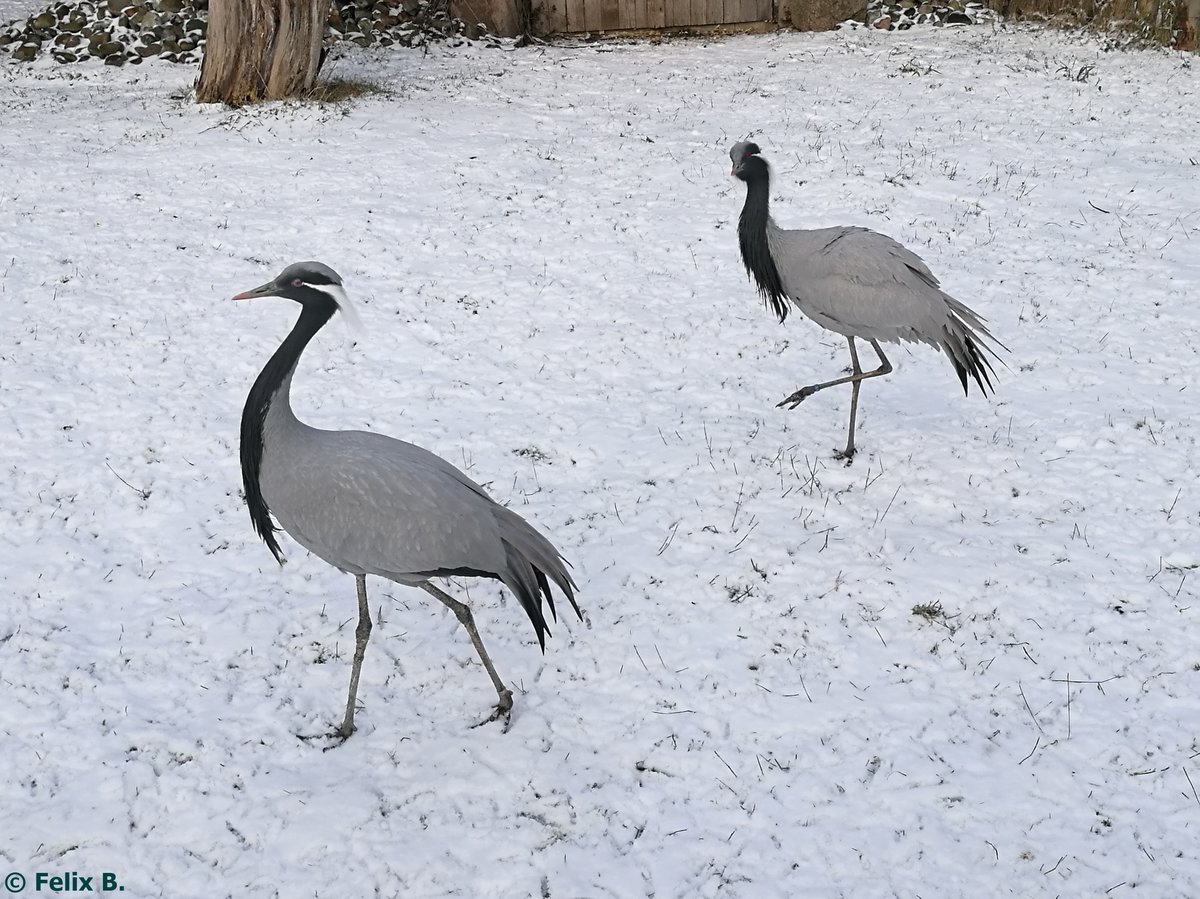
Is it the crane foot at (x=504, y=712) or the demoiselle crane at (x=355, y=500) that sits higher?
the demoiselle crane at (x=355, y=500)

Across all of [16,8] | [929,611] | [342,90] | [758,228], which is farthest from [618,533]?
[16,8]

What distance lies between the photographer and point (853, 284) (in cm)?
689

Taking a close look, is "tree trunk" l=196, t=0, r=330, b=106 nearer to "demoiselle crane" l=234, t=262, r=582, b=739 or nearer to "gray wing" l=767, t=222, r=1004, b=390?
"gray wing" l=767, t=222, r=1004, b=390

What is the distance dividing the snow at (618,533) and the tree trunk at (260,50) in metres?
1.25

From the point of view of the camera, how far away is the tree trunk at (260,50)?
1335 centimetres

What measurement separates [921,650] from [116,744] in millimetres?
4118

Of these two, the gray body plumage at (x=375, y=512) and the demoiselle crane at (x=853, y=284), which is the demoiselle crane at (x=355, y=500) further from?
the demoiselle crane at (x=853, y=284)

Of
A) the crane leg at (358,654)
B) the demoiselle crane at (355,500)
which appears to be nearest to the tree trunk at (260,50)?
the demoiselle crane at (355,500)

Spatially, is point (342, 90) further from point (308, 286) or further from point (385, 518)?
point (385, 518)

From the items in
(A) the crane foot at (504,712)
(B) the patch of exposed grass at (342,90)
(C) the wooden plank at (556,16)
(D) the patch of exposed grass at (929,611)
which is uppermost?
(C) the wooden plank at (556,16)

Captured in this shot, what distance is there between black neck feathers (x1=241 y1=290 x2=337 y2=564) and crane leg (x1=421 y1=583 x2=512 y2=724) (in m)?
0.94

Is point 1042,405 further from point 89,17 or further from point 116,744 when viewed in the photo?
point 89,17

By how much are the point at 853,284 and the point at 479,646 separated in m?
3.64

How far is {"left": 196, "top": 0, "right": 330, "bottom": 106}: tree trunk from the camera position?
1335 cm
